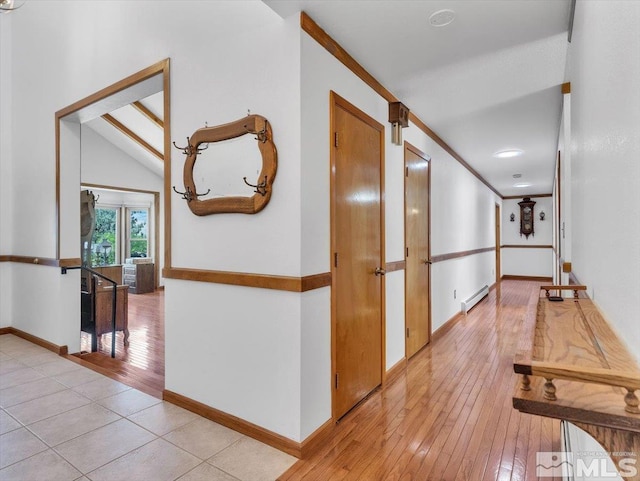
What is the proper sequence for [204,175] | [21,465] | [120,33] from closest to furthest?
1. [21,465]
2. [204,175]
3. [120,33]

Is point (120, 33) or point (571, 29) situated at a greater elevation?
point (120, 33)

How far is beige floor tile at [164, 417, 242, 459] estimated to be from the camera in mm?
1934

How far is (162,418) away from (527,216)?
10.6 metres

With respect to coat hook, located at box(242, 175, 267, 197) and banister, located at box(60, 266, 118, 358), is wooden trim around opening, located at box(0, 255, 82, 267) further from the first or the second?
coat hook, located at box(242, 175, 267, 197)

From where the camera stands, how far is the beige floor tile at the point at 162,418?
2.15 m

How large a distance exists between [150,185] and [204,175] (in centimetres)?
673

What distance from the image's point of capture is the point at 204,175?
2287 mm

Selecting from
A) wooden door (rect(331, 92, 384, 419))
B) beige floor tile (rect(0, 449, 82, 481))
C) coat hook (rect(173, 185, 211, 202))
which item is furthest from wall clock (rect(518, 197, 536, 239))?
beige floor tile (rect(0, 449, 82, 481))

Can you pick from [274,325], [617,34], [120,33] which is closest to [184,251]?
[274,325]

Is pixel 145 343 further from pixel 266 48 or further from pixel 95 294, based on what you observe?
pixel 266 48

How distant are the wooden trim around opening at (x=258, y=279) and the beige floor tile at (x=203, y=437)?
2.85 ft

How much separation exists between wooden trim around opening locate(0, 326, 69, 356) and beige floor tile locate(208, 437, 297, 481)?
2.53m

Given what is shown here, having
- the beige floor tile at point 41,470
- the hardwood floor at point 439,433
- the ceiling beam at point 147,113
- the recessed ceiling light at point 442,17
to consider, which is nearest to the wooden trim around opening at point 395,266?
the hardwood floor at point 439,433

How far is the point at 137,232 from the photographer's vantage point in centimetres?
891
